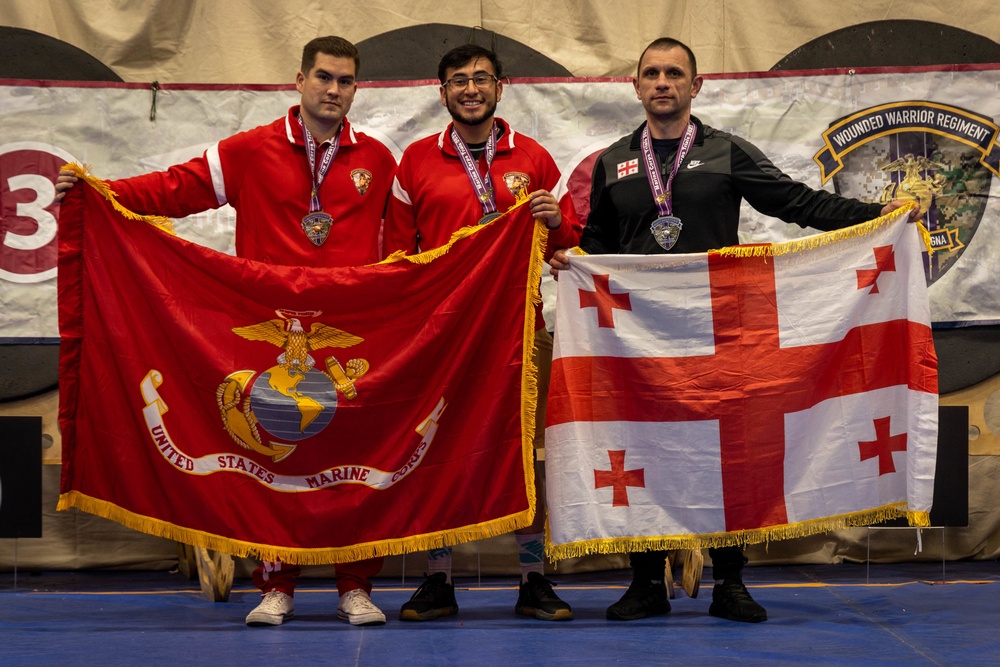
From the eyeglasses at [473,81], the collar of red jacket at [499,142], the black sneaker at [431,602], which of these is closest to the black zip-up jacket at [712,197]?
the collar of red jacket at [499,142]

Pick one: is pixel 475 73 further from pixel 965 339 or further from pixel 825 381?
pixel 965 339

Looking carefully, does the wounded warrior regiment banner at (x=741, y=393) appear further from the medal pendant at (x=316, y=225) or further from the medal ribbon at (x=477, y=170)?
the medal pendant at (x=316, y=225)

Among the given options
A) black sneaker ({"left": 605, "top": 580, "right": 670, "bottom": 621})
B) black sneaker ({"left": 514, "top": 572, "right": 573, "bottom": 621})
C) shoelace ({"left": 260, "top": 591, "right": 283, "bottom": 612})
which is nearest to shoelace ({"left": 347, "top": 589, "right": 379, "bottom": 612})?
shoelace ({"left": 260, "top": 591, "right": 283, "bottom": 612})

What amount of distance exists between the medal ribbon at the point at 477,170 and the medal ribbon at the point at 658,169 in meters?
0.48

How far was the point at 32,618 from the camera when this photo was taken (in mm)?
3441

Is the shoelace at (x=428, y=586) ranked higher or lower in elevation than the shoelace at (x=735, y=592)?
higher

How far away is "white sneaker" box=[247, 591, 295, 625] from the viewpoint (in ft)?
10.7

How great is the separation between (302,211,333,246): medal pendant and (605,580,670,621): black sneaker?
1.47m

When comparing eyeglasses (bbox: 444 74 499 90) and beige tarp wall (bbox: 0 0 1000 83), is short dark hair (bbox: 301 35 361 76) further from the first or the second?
beige tarp wall (bbox: 0 0 1000 83)

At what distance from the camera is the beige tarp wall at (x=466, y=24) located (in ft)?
14.5

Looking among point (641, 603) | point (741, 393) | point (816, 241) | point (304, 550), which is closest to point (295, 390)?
point (304, 550)

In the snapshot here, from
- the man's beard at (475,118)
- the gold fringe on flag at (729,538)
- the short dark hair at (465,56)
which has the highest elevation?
the short dark hair at (465,56)

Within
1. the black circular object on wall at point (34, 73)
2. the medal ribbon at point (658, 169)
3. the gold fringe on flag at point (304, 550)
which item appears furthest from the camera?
the black circular object on wall at point (34, 73)

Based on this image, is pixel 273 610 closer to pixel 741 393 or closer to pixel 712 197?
pixel 741 393
